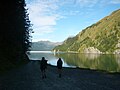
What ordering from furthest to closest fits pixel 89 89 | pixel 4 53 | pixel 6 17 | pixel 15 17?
1. pixel 15 17
2. pixel 4 53
3. pixel 6 17
4. pixel 89 89

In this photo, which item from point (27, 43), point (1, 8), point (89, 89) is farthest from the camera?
point (27, 43)

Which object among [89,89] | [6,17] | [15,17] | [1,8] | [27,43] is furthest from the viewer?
[27,43]

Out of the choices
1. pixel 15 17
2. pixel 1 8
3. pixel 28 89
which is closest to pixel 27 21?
pixel 15 17

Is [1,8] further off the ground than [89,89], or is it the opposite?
[1,8]

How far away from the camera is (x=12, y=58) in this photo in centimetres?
6762

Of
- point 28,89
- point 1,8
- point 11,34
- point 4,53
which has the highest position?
point 1,8

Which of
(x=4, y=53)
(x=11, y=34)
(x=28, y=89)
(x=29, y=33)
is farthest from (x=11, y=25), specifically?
(x=29, y=33)

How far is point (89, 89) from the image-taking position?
24406mm

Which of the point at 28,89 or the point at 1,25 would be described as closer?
the point at 28,89

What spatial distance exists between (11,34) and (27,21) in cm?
4257

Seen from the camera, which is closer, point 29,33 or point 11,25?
point 11,25

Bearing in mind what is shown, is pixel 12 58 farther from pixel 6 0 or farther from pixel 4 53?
pixel 6 0

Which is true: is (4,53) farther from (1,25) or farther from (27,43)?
(27,43)

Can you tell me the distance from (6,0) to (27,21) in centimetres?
5082
